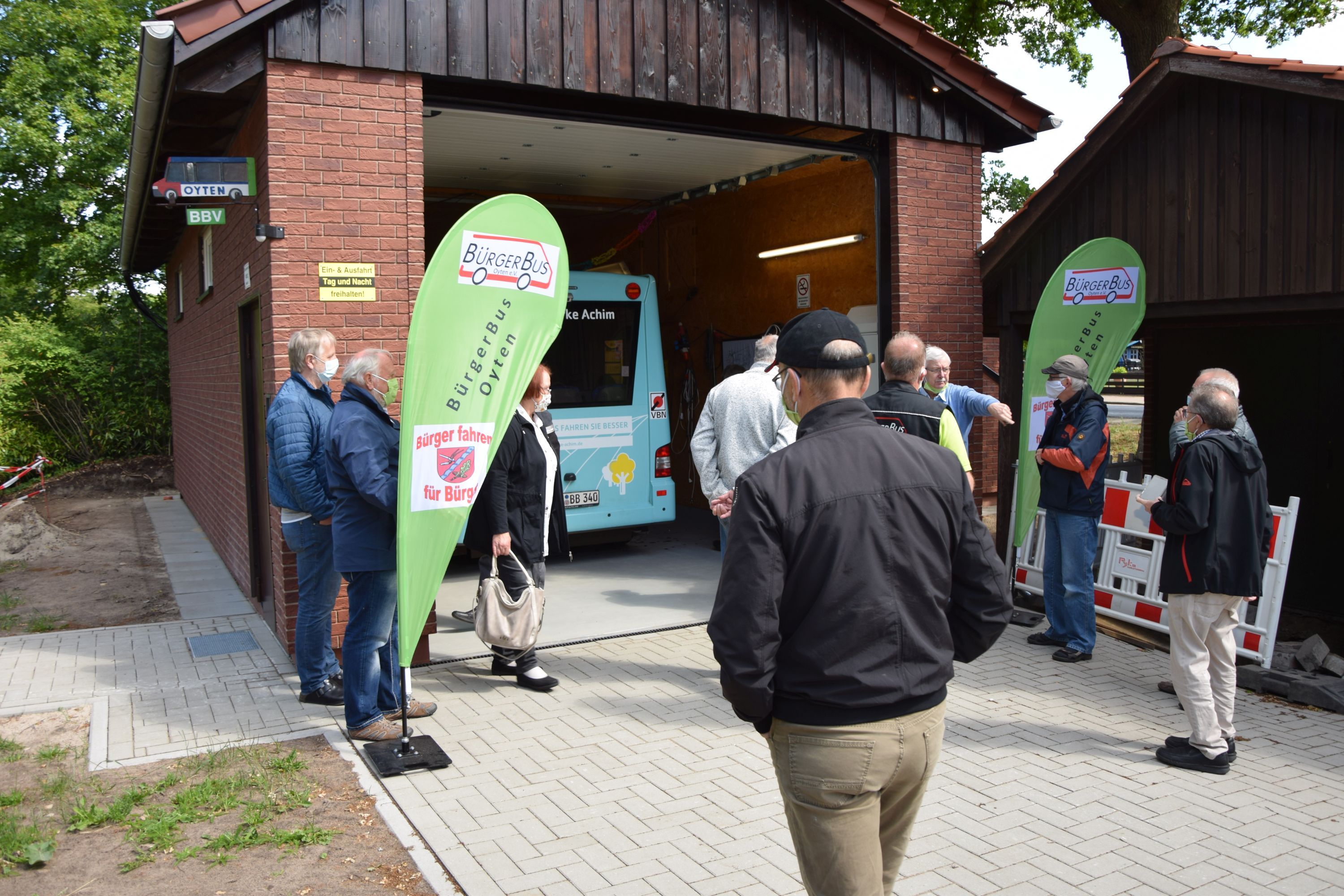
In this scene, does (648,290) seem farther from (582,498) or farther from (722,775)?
(722,775)

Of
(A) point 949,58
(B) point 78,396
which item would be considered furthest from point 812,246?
(B) point 78,396

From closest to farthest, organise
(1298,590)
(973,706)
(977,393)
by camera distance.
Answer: (973,706) < (977,393) < (1298,590)

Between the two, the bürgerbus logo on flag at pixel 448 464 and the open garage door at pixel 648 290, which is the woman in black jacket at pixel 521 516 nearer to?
the bürgerbus logo on flag at pixel 448 464

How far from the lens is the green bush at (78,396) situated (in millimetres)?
20328

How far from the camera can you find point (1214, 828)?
4.06 m

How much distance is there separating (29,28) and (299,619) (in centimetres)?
2704

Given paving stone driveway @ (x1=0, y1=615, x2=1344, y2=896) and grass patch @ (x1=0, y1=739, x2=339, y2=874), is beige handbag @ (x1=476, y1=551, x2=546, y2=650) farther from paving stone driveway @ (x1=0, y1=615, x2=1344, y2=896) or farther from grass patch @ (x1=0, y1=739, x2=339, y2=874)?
grass patch @ (x1=0, y1=739, x2=339, y2=874)

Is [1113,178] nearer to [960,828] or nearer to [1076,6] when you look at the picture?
[960,828]

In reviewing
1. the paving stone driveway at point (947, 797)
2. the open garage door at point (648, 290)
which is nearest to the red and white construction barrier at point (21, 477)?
the open garage door at point (648, 290)

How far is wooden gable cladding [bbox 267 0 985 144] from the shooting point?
609 cm

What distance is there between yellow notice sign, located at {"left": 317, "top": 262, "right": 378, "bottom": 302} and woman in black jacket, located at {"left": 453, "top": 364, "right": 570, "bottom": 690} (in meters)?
1.10

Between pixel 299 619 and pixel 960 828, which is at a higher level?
pixel 299 619

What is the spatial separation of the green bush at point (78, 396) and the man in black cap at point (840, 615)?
2140 cm

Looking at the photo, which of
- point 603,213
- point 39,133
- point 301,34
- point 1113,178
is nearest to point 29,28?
point 39,133
